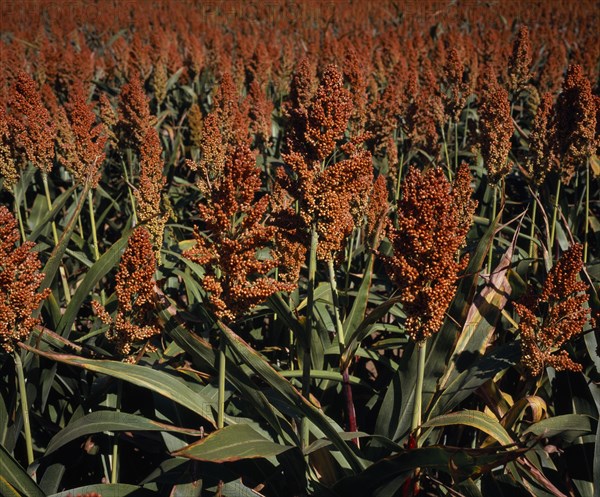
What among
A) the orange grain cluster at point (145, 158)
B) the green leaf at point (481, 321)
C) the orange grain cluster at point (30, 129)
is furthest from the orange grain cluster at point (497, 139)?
the orange grain cluster at point (30, 129)

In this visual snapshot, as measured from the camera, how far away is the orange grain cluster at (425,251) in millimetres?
2068

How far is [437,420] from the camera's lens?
94.3 inches

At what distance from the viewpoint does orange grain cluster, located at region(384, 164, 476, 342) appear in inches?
81.4

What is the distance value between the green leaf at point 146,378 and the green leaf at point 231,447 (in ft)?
0.76

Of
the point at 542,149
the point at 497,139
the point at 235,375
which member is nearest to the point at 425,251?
the point at 235,375

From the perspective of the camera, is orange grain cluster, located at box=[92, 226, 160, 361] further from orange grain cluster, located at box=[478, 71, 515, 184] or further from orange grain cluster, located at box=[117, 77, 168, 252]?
orange grain cluster, located at box=[478, 71, 515, 184]

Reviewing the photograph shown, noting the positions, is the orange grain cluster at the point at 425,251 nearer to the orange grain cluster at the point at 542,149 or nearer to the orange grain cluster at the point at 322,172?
the orange grain cluster at the point at 322,172

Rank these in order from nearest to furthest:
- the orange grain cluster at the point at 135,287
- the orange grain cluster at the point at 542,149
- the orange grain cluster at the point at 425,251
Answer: the orange grain cluster at the point at 425,251 < the orange grain cluster at the point at 135,287 < the orange grain cluster at the point at 542,149

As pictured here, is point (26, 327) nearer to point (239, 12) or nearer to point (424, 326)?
point (424, 326)

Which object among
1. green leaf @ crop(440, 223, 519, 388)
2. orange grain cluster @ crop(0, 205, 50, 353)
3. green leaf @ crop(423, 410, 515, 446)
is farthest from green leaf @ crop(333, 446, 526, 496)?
orange grain cluster @ crop(0, 205, 50, 353)

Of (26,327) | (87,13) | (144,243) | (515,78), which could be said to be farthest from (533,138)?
(87,13)

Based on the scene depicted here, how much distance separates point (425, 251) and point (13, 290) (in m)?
1.59

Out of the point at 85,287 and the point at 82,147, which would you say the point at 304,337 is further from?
the point at 82,147

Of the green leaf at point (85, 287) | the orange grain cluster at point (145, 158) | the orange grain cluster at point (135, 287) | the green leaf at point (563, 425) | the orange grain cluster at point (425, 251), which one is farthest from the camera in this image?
the orange grain cluster at point (145, 158)
